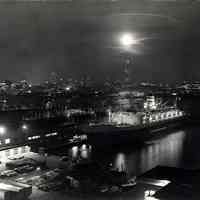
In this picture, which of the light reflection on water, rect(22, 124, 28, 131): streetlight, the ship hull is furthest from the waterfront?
rect(22, 124, 28, 131): streetlight

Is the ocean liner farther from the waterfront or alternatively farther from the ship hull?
the waterfront

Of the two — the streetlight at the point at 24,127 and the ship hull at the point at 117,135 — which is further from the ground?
the streetlight at the point at 24,127

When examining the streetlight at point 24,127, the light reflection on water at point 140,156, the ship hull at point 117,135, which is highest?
the streetlight at point 24,127

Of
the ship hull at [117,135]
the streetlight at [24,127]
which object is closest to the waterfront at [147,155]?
the ship hull at [117,135]

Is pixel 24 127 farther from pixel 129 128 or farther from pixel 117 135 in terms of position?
pixel 129 128

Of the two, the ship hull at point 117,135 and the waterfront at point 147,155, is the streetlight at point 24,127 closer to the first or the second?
the ship hull at point 117,135

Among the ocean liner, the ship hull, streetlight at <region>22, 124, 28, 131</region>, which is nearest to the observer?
the ship hull

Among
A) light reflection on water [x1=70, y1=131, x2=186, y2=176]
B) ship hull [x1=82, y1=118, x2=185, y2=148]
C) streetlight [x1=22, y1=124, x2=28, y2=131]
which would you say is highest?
streetlight [x1=22, y1=124, x2=28, y2=131]
